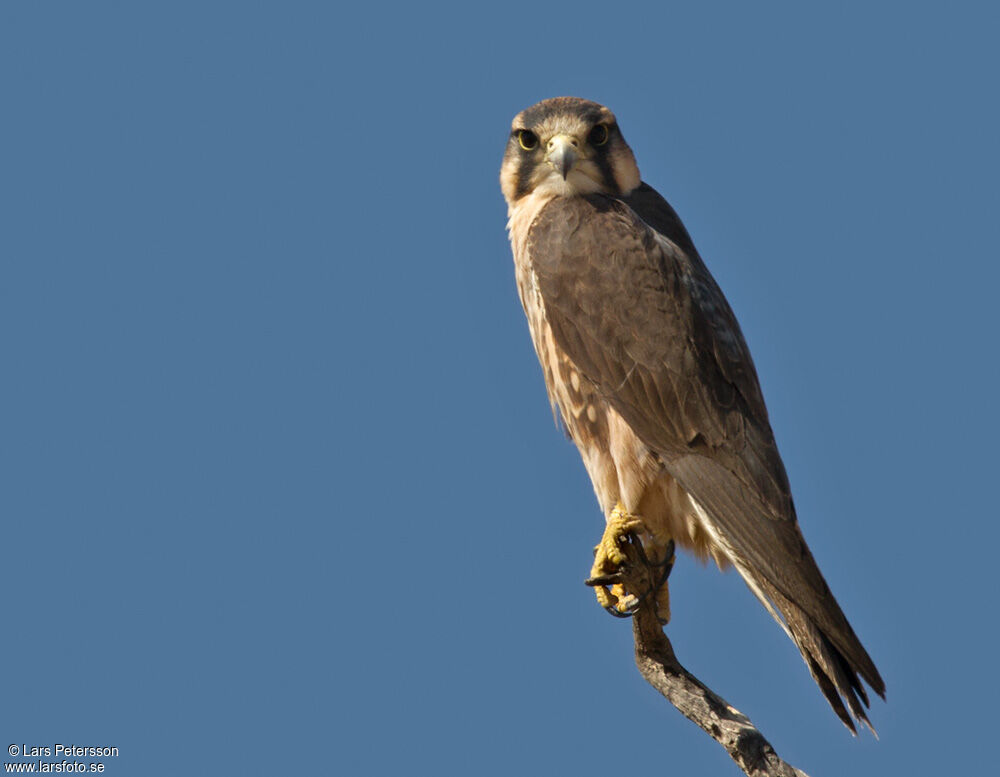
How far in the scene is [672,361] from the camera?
17.2 feet

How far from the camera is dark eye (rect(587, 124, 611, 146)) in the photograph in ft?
18.4

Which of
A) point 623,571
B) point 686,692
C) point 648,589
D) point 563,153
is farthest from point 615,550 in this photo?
point 563,153

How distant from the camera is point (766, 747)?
4.75m

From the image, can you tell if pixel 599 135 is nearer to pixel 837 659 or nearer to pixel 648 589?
pixel 648 589

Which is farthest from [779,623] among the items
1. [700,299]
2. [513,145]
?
[513,145]

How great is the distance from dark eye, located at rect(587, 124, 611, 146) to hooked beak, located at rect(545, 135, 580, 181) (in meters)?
0.10

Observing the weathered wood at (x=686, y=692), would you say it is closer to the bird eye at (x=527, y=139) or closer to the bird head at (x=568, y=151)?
the bird head at (x=568, y=151)

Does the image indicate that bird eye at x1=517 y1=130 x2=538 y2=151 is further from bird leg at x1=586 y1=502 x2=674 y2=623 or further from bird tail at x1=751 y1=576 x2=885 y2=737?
bird tail at x1=751 y1=576 x2=885 y2=737

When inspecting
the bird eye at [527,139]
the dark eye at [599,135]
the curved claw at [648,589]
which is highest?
the bird eye at [527,139]

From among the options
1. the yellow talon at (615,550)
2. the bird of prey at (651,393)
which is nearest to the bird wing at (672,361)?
the bird of prey at (651,393)

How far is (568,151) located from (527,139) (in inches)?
10.9

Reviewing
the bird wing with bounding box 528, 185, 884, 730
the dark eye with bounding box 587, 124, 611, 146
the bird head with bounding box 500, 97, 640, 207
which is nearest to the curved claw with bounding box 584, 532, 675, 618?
the bird wing with bounding box 528, 185, 884, 730

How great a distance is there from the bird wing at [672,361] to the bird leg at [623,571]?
27cm

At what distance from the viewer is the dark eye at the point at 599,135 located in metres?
5.62
